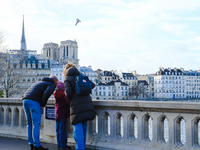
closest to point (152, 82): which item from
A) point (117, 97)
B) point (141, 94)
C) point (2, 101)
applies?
point (141, 94)

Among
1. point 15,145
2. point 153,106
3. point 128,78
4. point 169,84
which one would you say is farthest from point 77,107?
point 169,84

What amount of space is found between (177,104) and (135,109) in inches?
39.5

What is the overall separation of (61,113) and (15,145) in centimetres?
169

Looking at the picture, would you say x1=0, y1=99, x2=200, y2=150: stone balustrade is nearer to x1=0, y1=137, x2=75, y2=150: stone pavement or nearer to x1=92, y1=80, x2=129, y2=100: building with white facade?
x1=0, y1=137, x2=75, y2=150: stone pavement

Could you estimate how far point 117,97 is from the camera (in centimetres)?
12606

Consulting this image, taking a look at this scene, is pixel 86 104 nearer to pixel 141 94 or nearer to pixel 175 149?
pixel 175 149

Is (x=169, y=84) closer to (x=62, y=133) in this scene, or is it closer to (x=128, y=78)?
(x=128, y=78)

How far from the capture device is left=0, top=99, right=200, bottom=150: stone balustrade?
5.68m

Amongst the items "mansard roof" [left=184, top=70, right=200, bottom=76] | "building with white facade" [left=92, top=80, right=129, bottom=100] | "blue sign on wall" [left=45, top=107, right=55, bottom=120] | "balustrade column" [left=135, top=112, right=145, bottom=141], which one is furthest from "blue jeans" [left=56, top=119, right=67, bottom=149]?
"mansard roof" [left=184, top=70, right=200, bottom=76]

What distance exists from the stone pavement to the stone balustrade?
0.42 meters

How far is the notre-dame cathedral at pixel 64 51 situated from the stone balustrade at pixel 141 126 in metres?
143

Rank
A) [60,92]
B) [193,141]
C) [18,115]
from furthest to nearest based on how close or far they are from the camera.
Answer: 1. [18,115]
2. [60,92]
3. [193,141]

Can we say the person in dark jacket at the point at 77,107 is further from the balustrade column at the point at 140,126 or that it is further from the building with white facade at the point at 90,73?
the building with white facade at the point at 90,73

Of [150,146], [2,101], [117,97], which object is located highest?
[2,101]
